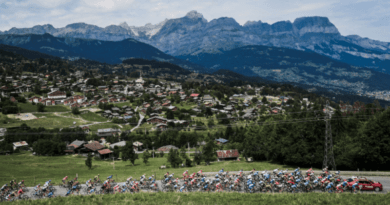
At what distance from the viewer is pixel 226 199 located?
16656mm

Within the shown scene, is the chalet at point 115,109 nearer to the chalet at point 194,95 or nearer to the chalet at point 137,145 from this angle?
the chalet at point 137,145

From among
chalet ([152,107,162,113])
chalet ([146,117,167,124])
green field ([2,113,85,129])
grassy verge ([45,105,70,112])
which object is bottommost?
chalet ([146,117,167,124])

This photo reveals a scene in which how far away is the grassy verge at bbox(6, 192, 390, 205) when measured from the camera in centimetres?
1556

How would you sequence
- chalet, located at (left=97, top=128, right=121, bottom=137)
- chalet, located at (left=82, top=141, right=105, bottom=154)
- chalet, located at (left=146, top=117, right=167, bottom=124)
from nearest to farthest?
1. chalet, located at (left=82, top=141, right=105, bottom=154)
2. chalet, located at (left=97, top=128, right=121, bottom=137)
3. chalet, located at (left=146, top=117, right=167, bottom=124)

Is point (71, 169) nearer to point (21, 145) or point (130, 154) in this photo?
point (130, 154)

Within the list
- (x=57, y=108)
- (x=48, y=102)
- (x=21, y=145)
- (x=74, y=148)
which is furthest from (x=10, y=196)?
(x=48, y=102)

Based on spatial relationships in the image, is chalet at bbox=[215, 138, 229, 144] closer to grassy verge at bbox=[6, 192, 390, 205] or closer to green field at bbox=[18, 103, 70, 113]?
grassy verge at bbox=[6, 192, 390, 205]

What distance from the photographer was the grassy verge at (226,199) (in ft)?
51.1

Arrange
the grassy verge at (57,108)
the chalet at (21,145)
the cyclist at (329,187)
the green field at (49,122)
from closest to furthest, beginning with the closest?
the cyclist at (329,187) < the chalet at (21,145) < the green field at (49,122) < the grassy verge at (57,108)

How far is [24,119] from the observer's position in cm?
8481

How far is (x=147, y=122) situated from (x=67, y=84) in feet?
288

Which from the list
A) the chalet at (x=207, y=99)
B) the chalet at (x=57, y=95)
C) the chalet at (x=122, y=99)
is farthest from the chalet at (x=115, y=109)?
the chalet at (x=207, y=99)

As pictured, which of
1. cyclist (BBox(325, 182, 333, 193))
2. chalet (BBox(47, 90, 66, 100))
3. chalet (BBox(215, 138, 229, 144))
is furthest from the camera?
chalet (BBox(47, 90, 66, 100))

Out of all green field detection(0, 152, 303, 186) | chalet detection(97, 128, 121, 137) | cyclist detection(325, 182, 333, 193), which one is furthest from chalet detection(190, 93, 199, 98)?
cyclist detection(325, 182, 333, 193)
